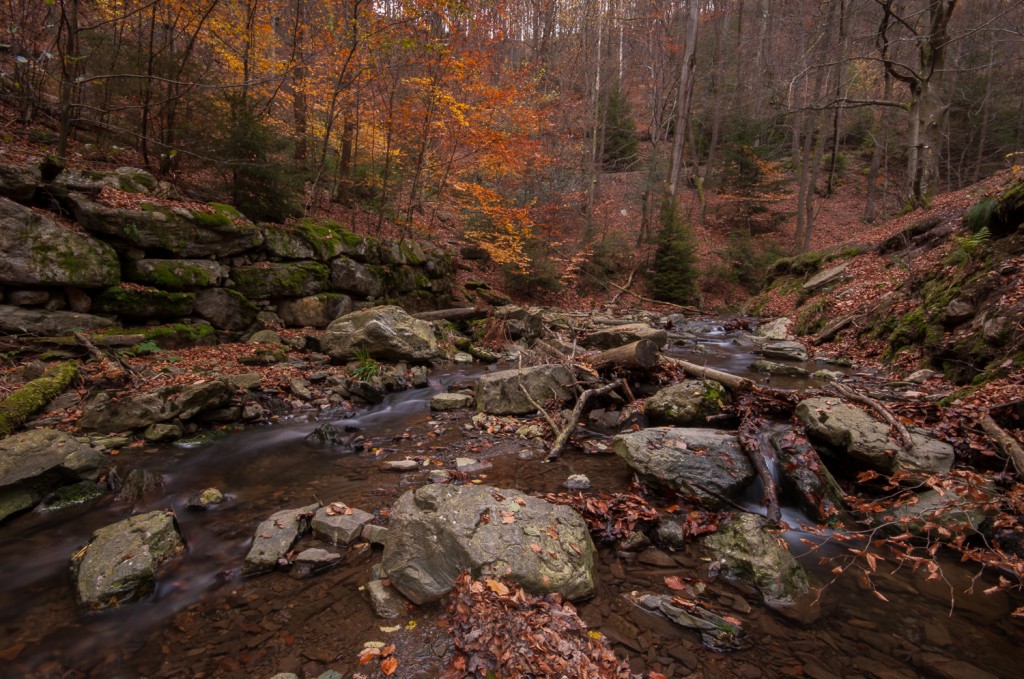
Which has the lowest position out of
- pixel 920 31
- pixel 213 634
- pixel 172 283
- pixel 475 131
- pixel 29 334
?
pixel 213 634

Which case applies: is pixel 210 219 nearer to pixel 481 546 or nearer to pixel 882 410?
pixel 481 546

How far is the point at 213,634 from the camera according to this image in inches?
111

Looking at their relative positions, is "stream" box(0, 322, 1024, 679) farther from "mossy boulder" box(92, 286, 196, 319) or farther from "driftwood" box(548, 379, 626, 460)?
"mossy boulder" box(92, 286, 196, 319)

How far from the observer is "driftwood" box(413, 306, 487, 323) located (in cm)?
1259

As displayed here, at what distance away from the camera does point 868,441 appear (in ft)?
14.1

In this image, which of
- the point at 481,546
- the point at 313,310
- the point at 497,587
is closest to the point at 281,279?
the point at 313,310

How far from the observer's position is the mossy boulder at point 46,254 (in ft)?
20.8

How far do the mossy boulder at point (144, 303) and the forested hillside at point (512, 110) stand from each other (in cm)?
268

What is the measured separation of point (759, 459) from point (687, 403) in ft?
4.56

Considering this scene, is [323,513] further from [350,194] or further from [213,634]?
[350,194]

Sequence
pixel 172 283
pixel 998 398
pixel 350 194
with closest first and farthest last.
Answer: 1. pixel 998 398
2. pixel 172 283
3. pixel 350 194

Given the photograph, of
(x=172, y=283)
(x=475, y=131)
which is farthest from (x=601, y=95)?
(x=172, y=283)

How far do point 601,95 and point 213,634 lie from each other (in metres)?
24.9

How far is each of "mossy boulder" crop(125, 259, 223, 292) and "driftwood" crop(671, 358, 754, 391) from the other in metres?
9.00
